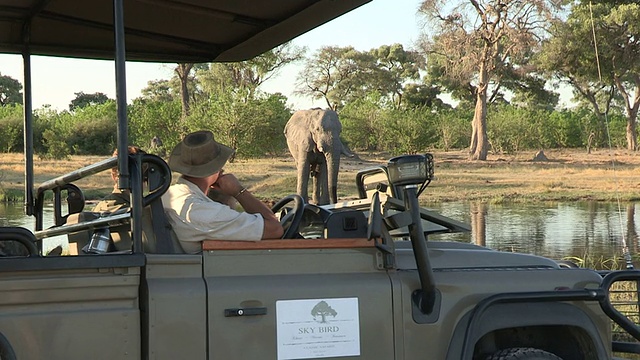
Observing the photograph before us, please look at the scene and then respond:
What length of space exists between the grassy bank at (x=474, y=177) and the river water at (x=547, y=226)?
0.65m

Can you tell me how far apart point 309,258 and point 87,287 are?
776 millimetres

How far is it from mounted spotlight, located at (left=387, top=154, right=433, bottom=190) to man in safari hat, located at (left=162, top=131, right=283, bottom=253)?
486mm

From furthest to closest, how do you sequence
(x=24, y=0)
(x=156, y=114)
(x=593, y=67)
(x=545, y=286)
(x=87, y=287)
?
(x=593, y=67) → (x=156, y=114) → (x=24, y=0) → (x=545, y=286) → (x=87, y=287)

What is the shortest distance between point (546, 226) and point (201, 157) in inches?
805

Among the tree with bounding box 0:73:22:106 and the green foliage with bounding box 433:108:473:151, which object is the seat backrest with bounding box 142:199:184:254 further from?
the tree with bounding box 0:73:22:106

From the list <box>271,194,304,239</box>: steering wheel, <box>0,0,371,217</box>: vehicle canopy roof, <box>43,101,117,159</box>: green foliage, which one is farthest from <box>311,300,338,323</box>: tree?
<box>43,101,117,159</box>: green foliage

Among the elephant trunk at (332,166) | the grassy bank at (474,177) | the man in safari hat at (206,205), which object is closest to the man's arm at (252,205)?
the man in safari hat at (206,205)

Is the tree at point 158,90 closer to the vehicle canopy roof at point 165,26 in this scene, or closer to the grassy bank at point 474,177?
the grassy bank at point 474,177

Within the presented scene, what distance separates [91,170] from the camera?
12.1 ft

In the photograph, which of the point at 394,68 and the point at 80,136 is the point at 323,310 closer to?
the point at 80,136

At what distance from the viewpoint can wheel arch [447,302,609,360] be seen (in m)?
3.73

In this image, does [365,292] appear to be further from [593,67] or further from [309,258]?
[593,67]

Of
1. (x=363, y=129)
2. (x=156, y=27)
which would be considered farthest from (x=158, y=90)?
(x=156, y=27)

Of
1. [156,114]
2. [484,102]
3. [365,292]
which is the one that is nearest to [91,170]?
[365,292]
